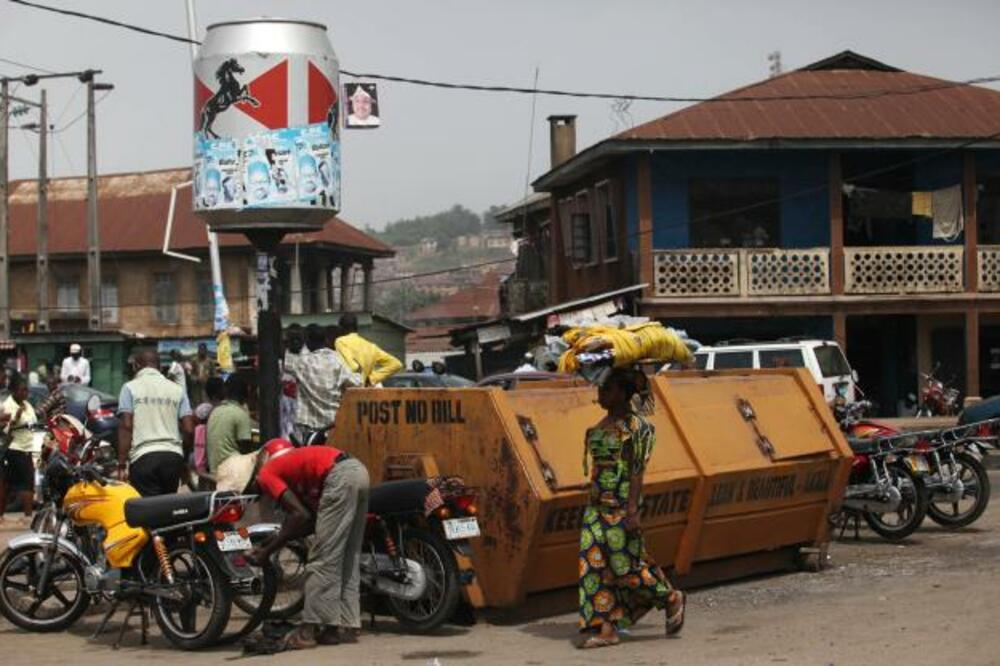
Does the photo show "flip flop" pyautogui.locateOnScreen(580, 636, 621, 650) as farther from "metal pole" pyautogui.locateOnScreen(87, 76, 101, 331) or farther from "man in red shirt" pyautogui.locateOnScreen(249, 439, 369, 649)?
"metal pole" pyautogui.locateOnScreen(87, 76, 101, 331)

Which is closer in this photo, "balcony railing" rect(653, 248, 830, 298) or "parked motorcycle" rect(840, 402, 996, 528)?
"parked motorcycle" rect(840, 402, 996, 528)

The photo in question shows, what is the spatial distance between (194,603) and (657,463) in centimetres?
312

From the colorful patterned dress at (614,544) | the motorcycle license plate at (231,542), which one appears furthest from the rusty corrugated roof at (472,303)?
the colorful patterned dress at (614,544)

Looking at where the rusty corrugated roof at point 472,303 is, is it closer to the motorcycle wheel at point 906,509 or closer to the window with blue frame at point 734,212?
the window with blue frame at point 734,212

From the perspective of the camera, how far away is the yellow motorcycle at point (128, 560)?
33.6 ft

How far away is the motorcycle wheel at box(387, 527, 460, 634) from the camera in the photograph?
10203 mm

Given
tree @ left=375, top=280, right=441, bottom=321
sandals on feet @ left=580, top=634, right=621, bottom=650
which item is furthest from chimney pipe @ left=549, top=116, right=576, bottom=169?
tree @ left=375, top=280, right=441, bottom=321

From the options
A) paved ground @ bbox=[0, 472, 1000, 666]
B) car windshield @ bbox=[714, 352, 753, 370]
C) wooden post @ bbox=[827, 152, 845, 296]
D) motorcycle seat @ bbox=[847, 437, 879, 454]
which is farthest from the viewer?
wooden post @ bbox=[827, 152, 845, 296]

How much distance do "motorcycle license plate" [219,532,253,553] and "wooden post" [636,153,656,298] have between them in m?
23.9

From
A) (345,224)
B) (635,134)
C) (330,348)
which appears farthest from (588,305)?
(345,224)

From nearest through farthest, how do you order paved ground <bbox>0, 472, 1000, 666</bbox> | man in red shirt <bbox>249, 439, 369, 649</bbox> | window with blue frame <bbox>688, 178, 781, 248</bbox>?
paved ground <bbox>0, 472, 1000, 666</bbox> < man in red shirt <bbox>249, 439, 369, 649</bbox> < window with blue frame <bbox>688, 178, 781, 248</bbox>

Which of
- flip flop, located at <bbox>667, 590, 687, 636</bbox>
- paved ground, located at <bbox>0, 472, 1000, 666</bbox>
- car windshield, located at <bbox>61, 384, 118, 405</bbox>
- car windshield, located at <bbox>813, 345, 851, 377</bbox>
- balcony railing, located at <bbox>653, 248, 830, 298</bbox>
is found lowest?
paved ground, located at <bbox>0, 472, 1000, 666</bbox>

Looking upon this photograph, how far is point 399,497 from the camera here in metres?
10.4

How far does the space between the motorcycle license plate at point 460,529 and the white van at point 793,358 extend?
16.0m
